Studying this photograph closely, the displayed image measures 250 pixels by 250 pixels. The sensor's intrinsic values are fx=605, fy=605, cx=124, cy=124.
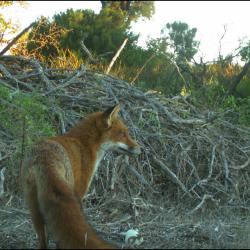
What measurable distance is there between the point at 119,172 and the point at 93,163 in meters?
2.83

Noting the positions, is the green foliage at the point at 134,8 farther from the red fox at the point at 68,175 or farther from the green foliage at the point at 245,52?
the red fox at the point at 68,175

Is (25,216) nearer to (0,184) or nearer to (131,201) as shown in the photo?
(0,184)

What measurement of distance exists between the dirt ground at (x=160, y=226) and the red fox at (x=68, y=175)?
→ 0.95 metres

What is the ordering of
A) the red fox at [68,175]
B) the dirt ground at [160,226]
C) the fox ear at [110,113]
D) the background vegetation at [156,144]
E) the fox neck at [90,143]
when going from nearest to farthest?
the red fox at [68,175]
the dirt ground at [160,226]
the fox neck at [90,143]
the fox ear at [110,113]
the background vegetation at [156,144]

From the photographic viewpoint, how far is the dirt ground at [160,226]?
261 inches

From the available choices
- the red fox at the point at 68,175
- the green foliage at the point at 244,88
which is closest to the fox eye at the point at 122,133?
the red fox at the point at 68,175

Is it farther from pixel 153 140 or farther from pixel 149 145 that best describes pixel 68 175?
pixel 153 140

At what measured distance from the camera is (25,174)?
5.62 meters

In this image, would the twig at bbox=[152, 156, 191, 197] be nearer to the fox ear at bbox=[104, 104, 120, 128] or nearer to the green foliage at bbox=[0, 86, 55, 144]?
the green foliage at bbox=[0, 86, 55, 144]

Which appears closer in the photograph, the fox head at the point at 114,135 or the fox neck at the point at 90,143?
the fox neck at the point at 90,143

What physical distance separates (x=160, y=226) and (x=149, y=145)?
107 inches

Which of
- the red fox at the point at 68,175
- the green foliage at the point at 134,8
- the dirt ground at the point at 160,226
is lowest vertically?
the dirt ground at the point at 160,226

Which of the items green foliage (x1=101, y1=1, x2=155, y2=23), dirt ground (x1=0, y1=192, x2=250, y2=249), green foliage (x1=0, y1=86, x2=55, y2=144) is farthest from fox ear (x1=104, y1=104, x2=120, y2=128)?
green foliage (x1=101, y1=1, x2=155, y2=23)

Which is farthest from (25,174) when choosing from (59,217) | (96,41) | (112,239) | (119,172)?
(96,41)
